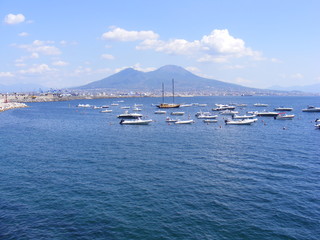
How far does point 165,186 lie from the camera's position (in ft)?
104

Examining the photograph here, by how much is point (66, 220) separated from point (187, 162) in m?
22.1

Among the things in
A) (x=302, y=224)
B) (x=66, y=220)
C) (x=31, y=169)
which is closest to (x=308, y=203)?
(x=302, y=224)

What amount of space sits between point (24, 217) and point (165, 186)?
48.8 feet

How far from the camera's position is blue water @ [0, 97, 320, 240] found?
22.5 m

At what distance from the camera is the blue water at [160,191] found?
73.9 feet

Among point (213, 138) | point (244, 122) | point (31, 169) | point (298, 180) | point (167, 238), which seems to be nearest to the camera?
point (167, 238)

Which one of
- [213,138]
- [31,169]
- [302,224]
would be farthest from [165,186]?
[213,138]

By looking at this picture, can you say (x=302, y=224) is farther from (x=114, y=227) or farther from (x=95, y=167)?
(x=95, y=167)

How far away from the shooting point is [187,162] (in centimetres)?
4194

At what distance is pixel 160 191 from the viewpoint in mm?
30172

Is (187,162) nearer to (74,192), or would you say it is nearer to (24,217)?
(74,192)

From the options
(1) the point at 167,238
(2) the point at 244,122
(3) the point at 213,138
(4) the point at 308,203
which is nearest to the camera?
(1) the point at 167,238

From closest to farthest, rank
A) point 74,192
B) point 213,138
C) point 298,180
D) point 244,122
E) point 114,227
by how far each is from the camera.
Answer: point 114,227 < point 74,192 < point 298,180 < point 213,138 < point 244,122

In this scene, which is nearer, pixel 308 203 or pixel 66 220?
pixel 66 220
